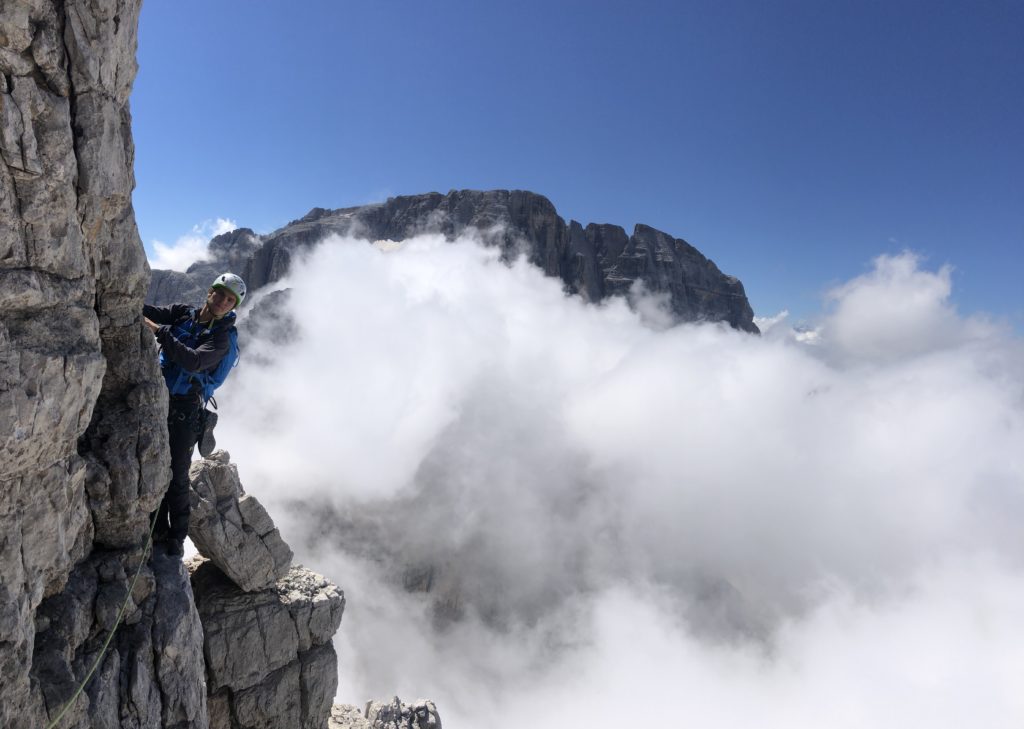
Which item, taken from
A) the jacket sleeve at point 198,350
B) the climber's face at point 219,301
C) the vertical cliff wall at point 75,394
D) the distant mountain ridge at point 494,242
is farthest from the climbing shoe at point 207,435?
the distant mountain ridge at point 494,242

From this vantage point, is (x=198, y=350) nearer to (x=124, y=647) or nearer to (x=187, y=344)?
(x=187, y=344)

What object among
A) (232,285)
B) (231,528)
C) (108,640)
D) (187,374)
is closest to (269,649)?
(231,528)

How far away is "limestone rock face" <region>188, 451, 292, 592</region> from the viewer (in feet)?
48.5

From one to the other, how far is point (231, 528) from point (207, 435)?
2999mm

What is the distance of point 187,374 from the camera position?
454 inches

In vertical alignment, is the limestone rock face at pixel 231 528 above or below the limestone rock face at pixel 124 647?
above

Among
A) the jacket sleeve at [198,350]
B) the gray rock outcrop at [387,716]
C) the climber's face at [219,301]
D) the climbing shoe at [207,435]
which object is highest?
the climber's face at [219,301]

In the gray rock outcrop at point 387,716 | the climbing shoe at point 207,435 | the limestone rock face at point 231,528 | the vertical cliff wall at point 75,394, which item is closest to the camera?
the vertical cliff wall at point 75,394

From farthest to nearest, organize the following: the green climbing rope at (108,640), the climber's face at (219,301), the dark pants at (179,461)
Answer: the dark pants at (179,461) → the climber's face at (219,301) → the green climbing rope at (108,640)

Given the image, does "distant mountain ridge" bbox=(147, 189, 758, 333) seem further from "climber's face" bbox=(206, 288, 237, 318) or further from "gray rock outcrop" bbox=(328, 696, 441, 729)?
"climber's face" bbox=(206, 288, 237, 318)

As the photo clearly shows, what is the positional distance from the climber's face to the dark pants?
6.61 ft

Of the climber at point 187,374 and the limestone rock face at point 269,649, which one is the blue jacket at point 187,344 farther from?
the limestone rock face at point 269,649

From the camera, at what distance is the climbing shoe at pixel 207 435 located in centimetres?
1259

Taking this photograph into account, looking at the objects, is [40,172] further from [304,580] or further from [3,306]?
[304,580]
